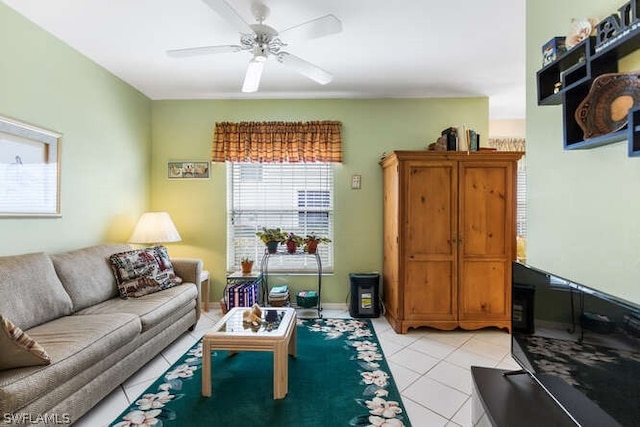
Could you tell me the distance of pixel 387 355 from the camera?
2594mm

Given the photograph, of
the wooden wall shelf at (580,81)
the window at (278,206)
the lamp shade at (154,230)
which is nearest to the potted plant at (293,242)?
the window at (278,206)

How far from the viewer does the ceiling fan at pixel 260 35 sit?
184 centimetres

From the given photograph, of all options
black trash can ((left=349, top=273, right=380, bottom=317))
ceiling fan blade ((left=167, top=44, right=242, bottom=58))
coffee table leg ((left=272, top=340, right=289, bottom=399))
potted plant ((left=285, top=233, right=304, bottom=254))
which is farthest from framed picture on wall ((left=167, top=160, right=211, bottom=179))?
coffee table leg ((left=272, top=340, right=289, bottom=399))

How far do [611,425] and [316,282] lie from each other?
9.91 ft

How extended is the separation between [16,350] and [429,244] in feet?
9.83

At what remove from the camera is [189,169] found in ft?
12.6

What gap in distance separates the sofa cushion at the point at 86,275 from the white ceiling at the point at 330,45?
5.79 feet

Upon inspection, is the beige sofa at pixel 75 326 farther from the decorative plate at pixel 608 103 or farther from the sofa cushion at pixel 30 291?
the decorative plate at pixel 608 103

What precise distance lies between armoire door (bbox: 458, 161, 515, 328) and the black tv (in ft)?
5.41

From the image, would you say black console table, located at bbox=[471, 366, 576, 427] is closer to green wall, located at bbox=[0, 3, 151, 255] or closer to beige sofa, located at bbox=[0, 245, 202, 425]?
beige sofa, located at bbox=[0, 245, 202, 425]

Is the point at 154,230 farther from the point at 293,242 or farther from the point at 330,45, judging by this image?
the point at 330,45

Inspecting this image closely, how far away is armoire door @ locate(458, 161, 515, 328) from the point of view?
305 centimetres

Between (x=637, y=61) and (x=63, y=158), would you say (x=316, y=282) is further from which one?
(x=637, y=61)

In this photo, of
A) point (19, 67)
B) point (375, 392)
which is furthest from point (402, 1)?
point (19, 67)
